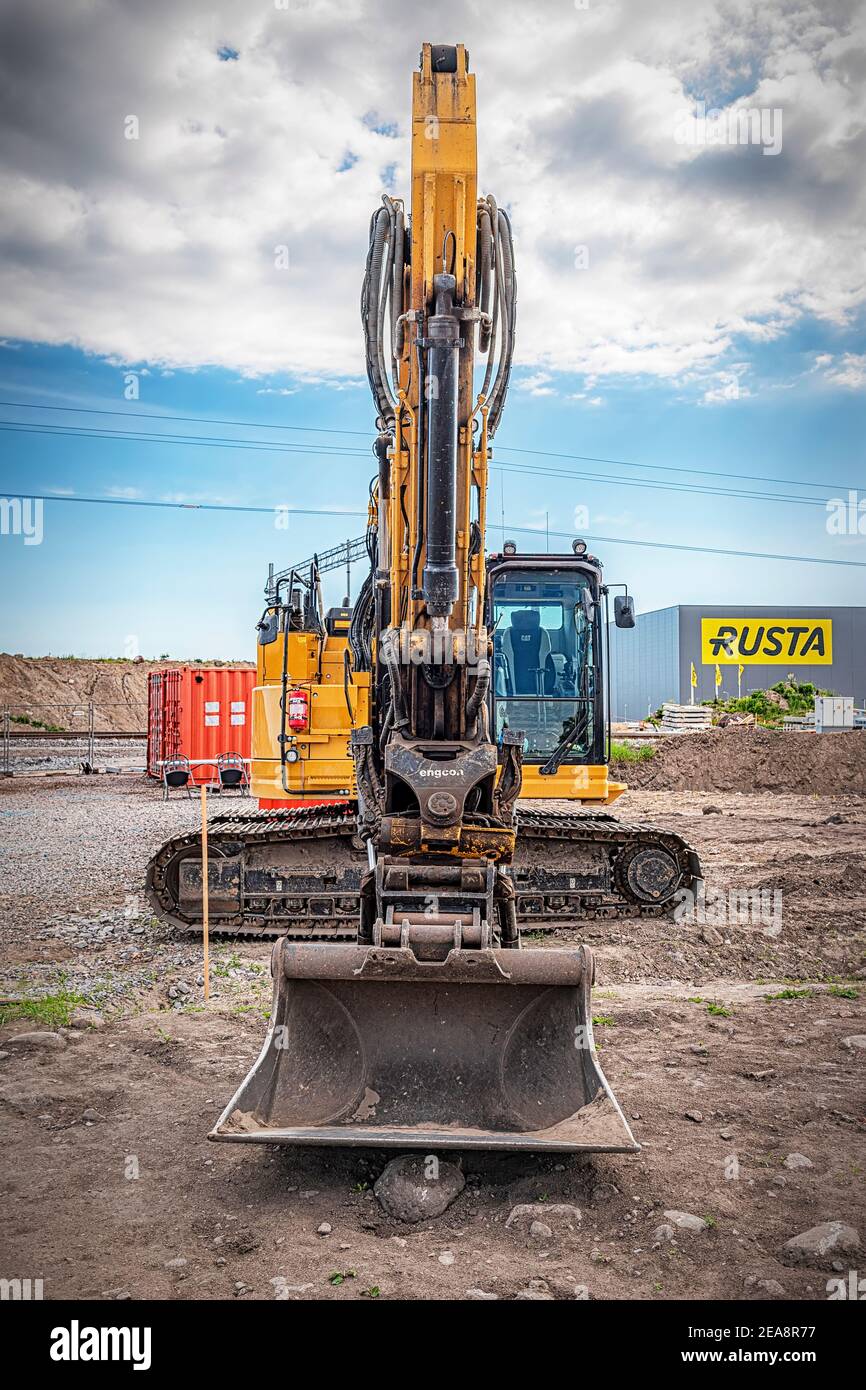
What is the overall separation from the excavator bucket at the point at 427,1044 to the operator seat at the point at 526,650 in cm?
468

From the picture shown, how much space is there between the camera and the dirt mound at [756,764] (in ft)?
61.2

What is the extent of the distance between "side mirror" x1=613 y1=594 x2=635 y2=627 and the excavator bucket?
4626 millimetres

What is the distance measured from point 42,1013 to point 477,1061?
2.74 meters

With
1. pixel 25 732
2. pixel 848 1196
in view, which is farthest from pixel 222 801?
pixel 25 732

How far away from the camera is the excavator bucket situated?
150 inches

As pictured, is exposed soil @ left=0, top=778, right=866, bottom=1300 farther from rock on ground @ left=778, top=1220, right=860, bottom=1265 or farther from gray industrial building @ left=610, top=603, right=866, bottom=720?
gray industrial building @ left=610, top=603, right=866, bottom=720

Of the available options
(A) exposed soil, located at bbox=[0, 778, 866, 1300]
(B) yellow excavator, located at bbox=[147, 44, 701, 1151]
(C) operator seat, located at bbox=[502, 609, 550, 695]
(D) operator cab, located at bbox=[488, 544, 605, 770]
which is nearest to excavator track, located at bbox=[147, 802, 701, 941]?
(B) yellow excavator, located at bbox=[147, 44, 701, 1151]

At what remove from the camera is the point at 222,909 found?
782 cm

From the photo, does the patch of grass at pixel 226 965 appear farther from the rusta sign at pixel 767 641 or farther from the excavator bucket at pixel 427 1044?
the rusta sign at pixel 767 641

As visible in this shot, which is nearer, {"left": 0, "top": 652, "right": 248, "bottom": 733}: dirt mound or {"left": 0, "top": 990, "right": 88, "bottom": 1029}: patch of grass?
{"left": 0, "top": 990, "right": 88, "bottom": 1029}: patch of grass

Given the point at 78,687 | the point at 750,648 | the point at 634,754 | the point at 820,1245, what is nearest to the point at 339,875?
the point at 820,1245

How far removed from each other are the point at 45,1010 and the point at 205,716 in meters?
14.7

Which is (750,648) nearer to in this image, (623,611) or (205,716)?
(205,716)

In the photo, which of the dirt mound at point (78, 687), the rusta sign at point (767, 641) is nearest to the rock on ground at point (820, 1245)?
the rusta sign at point (767, 641)
